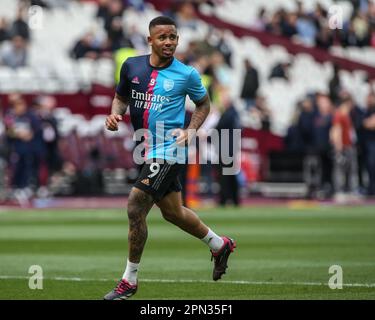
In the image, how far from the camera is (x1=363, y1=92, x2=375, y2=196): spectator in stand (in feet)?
103

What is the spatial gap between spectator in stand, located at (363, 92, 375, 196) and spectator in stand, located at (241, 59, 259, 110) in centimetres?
315

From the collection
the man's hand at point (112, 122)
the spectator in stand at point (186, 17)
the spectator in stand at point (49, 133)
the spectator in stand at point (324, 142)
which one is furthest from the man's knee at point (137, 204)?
the spectator in stand at point (186, 17)

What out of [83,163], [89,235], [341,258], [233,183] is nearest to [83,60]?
[83,163]

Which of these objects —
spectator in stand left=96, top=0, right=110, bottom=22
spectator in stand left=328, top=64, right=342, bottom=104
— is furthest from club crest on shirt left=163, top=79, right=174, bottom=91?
spectator in stand left=328, top=64, right=342, bottom=104

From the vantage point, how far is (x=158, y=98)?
420 inches

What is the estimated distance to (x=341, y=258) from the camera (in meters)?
14.6

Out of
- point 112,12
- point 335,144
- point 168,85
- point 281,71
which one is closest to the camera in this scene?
point 168,85

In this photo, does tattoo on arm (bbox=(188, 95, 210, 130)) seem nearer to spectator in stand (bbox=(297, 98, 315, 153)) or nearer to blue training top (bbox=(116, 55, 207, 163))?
blue training top (bbox=(116, 55, 207, 163))

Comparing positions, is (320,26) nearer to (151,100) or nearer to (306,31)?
(306,31)

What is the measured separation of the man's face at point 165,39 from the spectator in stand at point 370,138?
2121 cm

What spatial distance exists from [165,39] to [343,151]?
820 inches

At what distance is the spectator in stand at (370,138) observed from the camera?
31.3 meters

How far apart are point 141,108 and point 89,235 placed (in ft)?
28.3

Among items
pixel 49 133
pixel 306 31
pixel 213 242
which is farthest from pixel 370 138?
pixel 213 242
